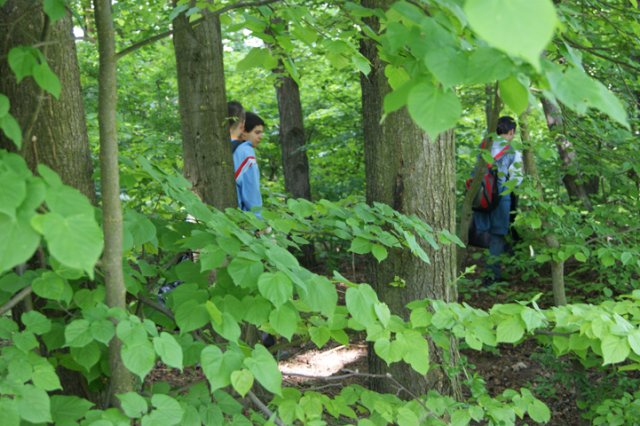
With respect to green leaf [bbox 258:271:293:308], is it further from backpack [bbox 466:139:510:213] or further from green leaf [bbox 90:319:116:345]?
backpack [bbox 466:139:510:213]

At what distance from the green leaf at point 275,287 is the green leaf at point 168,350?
0.90 ft

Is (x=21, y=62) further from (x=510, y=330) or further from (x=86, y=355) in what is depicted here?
(x=510, y=330)

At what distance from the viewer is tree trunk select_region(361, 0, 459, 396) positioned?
3.50 meters

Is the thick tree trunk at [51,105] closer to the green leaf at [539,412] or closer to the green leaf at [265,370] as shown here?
the green leaf at [265,370]

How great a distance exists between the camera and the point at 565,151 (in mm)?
5941

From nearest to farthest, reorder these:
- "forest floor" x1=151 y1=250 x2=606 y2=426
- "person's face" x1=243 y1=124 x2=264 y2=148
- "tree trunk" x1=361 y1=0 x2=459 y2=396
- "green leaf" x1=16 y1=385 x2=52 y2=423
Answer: "green leaf" x1=16 y1=385 x2=52 y2=423 < "tree trunk" x1=361 y1=0 x2=459 y2=396 < "forest floor" x1=151 y1=250 x2=606 y2=426 < "person's face" x1=243 y1=124 x2=264 y2=148

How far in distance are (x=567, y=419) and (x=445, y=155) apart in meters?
2.59

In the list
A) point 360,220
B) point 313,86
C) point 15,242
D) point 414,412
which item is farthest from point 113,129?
point 313,86

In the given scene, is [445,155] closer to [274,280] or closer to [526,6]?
[274,280]

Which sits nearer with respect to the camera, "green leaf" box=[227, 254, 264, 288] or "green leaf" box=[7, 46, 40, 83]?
"green leaf" box=[7, 46, 40, 83]

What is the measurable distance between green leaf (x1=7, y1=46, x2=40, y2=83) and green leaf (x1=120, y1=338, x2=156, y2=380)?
0.75 metres

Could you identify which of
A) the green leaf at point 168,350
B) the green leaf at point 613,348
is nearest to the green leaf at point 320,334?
the green leaf at point 168,350

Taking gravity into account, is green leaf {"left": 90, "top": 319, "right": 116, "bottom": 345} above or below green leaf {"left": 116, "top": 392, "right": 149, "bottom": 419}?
above

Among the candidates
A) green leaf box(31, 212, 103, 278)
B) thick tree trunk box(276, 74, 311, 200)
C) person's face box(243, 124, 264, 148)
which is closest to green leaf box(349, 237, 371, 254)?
green leaf box(31, 212, 103, 278)
